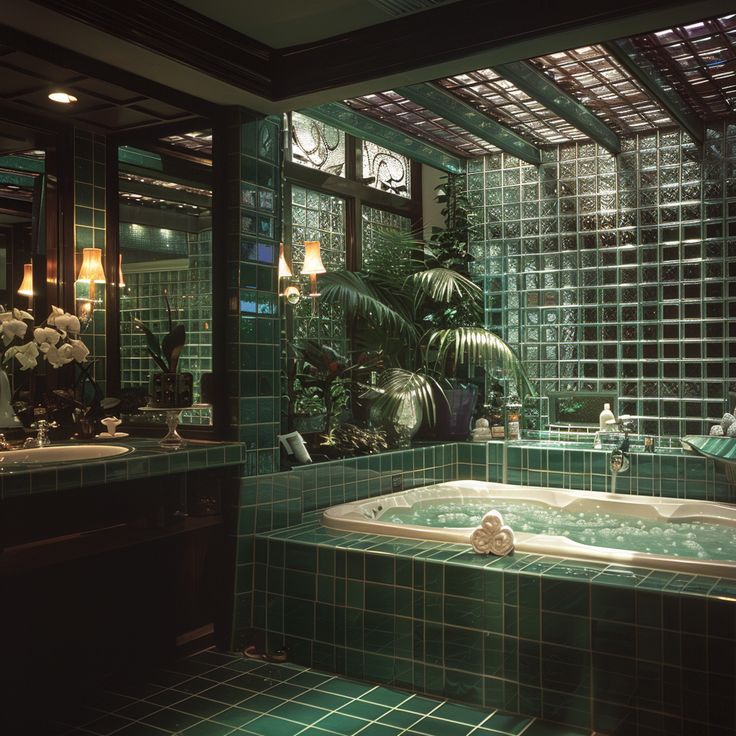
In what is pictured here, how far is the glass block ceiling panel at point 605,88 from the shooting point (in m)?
3.93

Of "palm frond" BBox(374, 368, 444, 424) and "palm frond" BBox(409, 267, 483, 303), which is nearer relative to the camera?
"palm frond" BBox(374, 368, 444, 424)

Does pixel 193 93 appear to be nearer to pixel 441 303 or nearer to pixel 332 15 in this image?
pixel 332 15

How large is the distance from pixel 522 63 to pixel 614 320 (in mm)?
1866

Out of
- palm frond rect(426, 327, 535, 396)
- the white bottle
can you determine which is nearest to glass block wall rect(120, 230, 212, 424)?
palm frond rect(426, 327, 535, 396)

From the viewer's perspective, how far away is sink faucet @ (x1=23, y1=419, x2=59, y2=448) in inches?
122

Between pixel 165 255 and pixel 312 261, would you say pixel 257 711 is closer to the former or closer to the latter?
pixel 165 255

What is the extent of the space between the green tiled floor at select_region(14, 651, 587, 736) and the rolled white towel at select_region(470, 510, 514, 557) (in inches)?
21.6

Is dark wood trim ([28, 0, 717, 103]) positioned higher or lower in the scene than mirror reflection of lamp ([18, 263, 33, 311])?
higher

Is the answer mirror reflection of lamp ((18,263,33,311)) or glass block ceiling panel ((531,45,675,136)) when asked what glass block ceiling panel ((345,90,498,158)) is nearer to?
glass block ceiling panel ((531,45,675,136))

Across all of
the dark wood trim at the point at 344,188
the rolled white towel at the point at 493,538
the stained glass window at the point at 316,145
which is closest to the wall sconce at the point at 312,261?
the dark wood trim at the point at 344,188

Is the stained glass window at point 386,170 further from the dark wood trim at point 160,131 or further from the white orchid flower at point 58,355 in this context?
the white orchid flower at point 58,355

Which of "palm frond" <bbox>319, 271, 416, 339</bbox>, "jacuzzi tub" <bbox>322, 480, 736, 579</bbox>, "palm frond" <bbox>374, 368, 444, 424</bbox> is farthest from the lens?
"palm frond" <bbox>319, 271, 416, 339</bbox>

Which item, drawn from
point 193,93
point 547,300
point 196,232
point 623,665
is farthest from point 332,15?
point 547,300

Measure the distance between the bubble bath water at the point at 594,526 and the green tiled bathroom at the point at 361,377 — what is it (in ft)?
0.10
